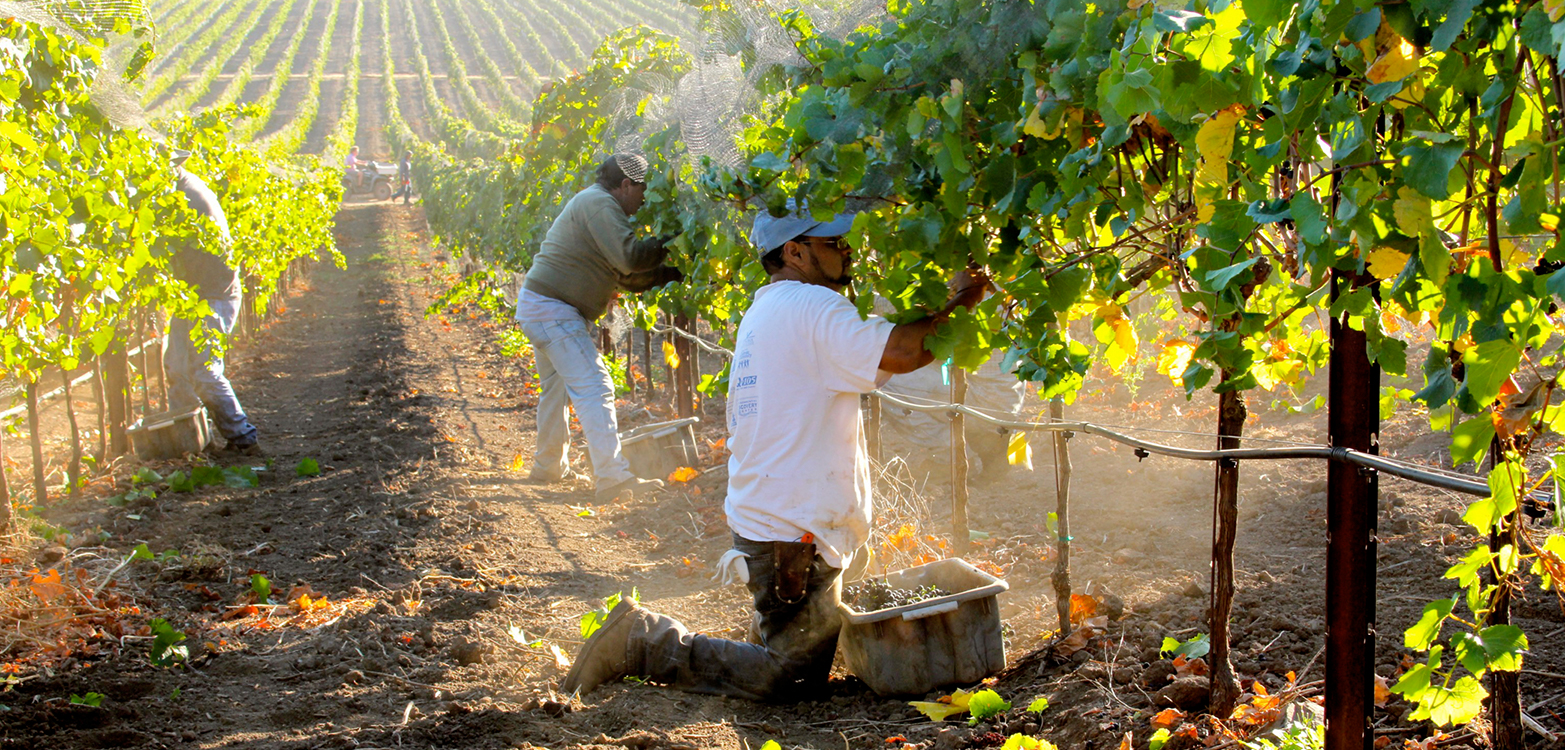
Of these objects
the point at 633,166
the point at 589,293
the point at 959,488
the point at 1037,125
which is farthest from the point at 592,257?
the point at 1037,125

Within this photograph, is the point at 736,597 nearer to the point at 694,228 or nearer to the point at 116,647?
the point at 694,228

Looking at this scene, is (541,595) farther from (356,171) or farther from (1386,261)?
(356,171)

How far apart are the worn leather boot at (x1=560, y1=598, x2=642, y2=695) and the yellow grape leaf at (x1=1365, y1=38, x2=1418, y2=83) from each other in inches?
98.5

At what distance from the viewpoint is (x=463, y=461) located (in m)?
6.80

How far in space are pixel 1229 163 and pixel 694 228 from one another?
9.64ft

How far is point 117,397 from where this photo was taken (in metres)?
6.69

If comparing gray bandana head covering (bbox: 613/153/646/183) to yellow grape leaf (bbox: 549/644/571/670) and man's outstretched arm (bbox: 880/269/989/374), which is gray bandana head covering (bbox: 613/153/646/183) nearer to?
yellow grape leaf (bbox: 549/644/571/670)

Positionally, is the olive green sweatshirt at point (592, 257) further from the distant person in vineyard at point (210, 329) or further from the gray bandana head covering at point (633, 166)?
the distant person in vineyard at point (210, 329)

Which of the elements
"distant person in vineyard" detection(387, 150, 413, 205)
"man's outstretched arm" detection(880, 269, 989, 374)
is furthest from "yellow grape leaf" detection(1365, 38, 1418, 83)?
"distant person in vineyard" detection(387, 150, 413, 205)

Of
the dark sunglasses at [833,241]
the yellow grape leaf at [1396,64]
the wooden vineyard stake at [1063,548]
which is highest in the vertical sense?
the yellow grape leaf at [1396,64]

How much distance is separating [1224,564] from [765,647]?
1.28m

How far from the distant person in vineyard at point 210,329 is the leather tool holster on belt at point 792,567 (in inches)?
203

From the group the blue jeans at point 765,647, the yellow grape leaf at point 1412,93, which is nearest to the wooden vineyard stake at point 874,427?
the blue jeans at point 765,647

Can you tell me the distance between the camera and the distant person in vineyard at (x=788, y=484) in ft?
9.01
